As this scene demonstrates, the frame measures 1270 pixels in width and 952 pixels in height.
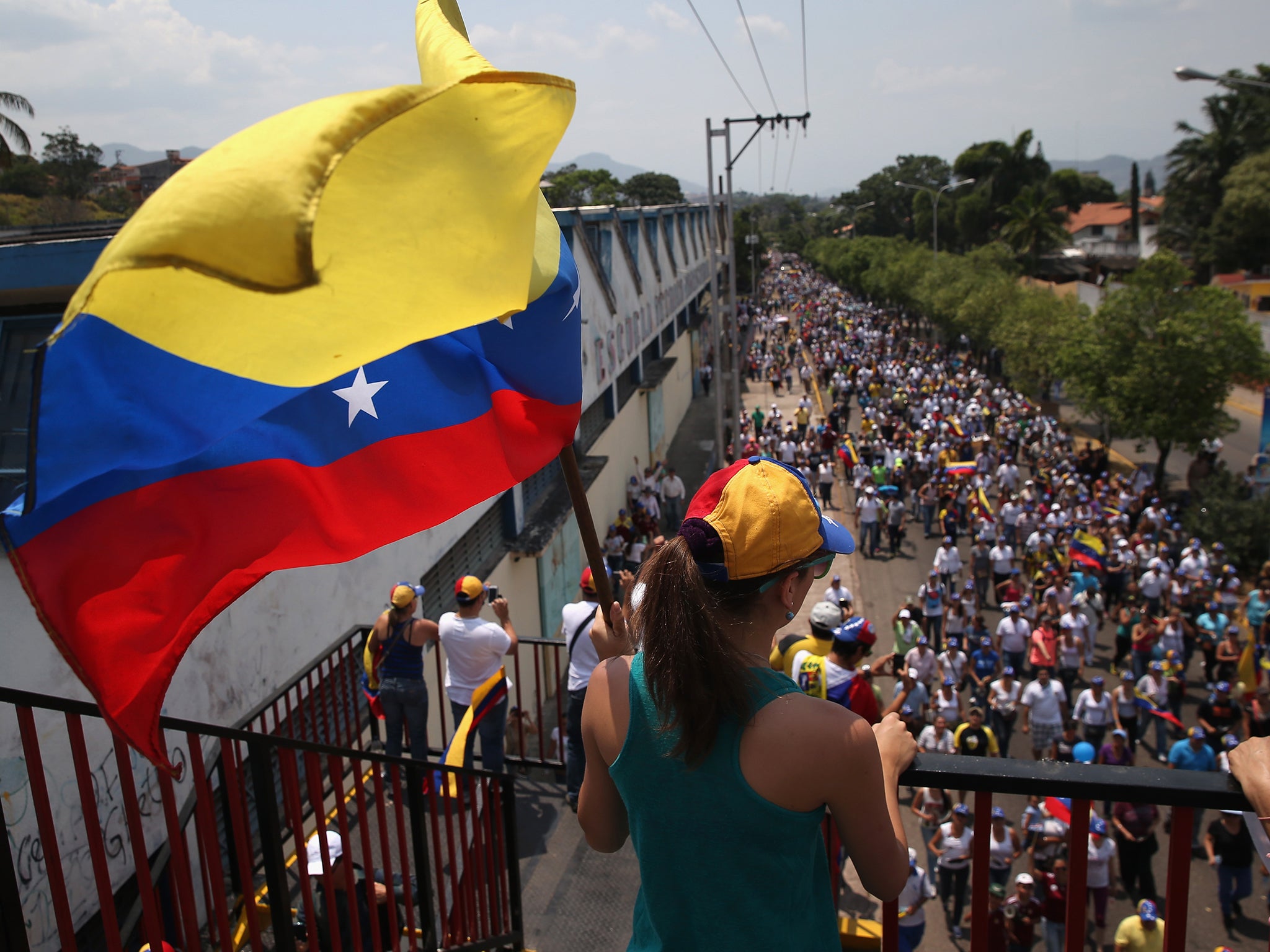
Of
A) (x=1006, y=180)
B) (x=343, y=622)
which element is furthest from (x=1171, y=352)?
(x=1006, y=180)

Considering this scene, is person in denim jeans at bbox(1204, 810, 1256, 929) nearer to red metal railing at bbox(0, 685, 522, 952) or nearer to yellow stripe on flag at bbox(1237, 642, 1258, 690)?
yellow stripe on flag at bbox(1237, 642, 1258, 690)

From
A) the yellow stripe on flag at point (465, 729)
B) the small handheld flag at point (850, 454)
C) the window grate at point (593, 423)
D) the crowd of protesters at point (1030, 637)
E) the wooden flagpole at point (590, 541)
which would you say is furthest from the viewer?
the small handheld flag at point (850, 454)

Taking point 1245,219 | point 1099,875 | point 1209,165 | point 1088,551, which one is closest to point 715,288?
point 1088,551

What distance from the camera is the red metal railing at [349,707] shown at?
5.45 metres

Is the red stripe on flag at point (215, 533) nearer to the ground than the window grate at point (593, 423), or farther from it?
farther from it

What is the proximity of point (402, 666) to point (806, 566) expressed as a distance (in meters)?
4.75

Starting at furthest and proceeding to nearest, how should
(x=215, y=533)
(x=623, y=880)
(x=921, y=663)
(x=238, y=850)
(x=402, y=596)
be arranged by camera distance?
(x=921, y=663) < (x=402, y=596) < (x=623, y=880) < (x=238, y=850) < (x=215, y=533)

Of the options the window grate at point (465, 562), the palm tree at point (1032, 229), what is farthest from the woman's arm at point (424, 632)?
the palm tree at point (1032, 229)

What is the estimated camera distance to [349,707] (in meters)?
6.09

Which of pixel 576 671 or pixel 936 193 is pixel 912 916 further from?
pixel 936 193

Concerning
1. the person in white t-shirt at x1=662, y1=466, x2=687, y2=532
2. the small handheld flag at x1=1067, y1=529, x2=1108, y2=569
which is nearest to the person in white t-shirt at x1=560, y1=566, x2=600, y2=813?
the small handheld flag at x1=1067, y1=529, x2=1108, y2=569

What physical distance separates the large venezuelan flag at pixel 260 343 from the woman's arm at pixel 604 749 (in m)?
0.72

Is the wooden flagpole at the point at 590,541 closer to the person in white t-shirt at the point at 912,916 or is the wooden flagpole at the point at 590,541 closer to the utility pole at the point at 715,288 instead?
the person in white t-shirt at the point at 912,916

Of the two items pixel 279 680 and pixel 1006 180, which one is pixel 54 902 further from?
pixel 1006 180
